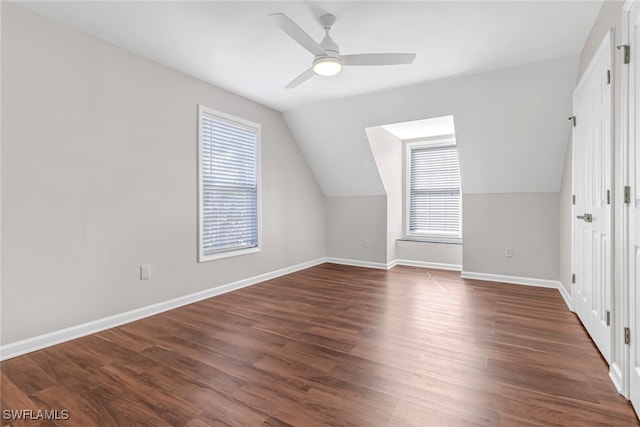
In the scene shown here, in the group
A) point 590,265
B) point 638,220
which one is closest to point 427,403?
point 638,220

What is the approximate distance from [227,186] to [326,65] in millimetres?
2114

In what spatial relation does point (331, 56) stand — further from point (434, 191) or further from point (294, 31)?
point (434, 191)

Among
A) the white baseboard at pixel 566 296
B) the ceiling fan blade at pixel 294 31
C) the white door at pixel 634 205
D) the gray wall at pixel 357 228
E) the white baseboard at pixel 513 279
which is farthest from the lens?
the gray wall at pixel 357 228

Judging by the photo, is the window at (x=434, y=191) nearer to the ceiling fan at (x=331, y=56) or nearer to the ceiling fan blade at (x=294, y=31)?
the ceiling fan at (x=331, y=56)

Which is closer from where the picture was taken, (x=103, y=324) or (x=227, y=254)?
(x=103, y=324)

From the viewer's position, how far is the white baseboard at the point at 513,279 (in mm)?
3918

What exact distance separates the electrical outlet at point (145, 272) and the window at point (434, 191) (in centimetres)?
432

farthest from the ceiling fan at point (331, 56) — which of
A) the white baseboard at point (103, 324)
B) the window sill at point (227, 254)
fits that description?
the white baseboard at point (103, 324)

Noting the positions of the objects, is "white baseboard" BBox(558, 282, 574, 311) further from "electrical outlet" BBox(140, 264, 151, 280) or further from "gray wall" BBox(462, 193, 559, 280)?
"electrical outlet" BBox(140, 264, 151, 280)

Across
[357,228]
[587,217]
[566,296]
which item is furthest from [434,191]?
[587,217]

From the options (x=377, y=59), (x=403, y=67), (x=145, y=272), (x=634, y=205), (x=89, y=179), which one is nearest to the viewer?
(x=634, y=205)

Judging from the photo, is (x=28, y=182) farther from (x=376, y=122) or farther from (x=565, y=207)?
(x=565, y=207)

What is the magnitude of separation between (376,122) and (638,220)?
3.17m

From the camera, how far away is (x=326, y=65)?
7.72ft
